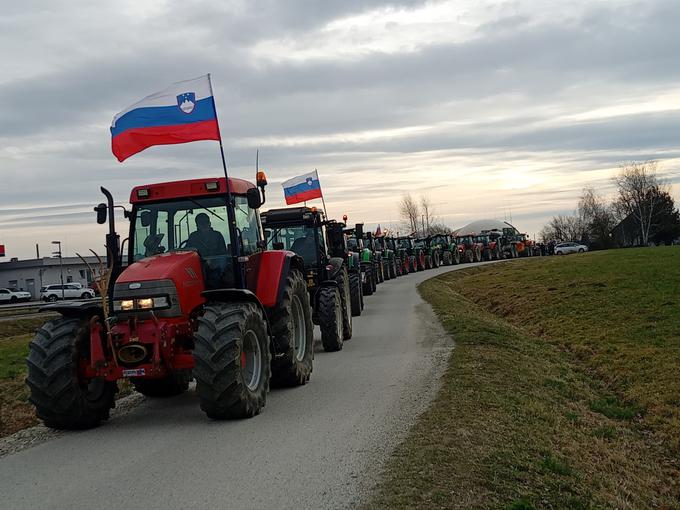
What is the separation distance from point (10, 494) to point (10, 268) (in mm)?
82693

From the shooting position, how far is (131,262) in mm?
9211

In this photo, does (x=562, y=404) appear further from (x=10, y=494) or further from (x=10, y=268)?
(x=10, y=268)

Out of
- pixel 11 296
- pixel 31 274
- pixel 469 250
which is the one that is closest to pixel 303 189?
pixel 469 250

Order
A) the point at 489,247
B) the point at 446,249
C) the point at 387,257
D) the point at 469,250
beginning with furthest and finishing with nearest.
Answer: the point at 489,247 → the point at 469,250 → the point at 446,249 → the point at 387,257

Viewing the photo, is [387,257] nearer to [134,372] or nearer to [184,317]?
[184,317]

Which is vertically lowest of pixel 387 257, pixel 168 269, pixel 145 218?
pixel 387 257

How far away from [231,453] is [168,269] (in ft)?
7.77

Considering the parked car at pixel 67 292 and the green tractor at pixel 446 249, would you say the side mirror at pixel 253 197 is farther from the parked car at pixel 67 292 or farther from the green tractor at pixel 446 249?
the parked car at pixel 67 292

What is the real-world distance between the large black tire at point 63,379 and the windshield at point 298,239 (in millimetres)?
8113

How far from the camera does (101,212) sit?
8906 millimetres

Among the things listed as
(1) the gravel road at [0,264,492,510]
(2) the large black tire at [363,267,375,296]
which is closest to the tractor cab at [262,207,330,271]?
(1) the gravel road at [0,264,492,510]

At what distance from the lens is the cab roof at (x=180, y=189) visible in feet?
30.1

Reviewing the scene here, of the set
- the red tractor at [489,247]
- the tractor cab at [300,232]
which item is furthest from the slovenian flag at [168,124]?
the red tractor at [489,247]

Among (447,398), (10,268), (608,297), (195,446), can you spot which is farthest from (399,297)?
(10,268)
